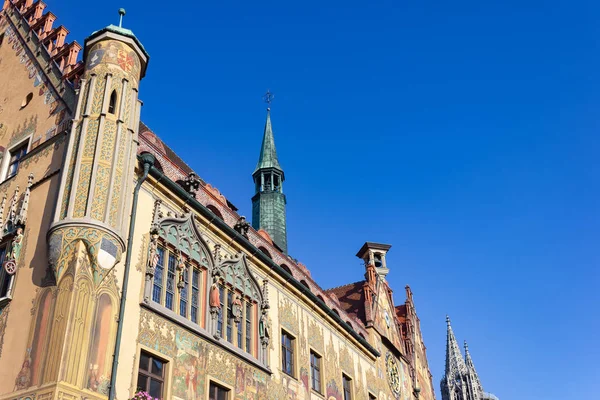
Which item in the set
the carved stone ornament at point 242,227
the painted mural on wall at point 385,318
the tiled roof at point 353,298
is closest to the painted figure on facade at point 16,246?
the carved stone ornament at point 242,227

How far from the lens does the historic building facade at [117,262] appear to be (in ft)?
45.9

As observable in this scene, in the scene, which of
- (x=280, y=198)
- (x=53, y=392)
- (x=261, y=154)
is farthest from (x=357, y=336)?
(x=261, y=154)

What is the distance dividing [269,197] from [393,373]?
1854 centimetres

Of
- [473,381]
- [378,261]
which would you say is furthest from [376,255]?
[473,381]

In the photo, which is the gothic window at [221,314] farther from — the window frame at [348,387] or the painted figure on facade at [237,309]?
the window frame at [348,387]

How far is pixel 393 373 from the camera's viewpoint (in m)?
30.7

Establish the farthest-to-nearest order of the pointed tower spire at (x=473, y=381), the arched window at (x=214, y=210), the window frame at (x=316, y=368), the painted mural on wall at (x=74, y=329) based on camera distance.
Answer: the pointed tower spire at (x=473, y=381) → the window frame at (x=316, y=368) → the arched window at (x=214, y=210) → the painted mural on wall at (x=74, y=329)

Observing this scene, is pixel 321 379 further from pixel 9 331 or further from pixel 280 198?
pixel 280 198

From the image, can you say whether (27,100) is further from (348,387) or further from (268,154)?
(268,154)

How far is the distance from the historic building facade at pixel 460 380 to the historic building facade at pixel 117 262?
8886 centimetres

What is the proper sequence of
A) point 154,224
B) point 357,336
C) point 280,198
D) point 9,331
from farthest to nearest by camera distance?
point 280,198 < point 357,336 < point 154,224 < point 9,331

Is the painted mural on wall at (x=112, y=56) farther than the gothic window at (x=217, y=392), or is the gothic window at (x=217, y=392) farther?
the painted mural on wall at (x=112, y=56)

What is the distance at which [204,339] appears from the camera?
57.2 feet

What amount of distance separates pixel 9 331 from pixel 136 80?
24.1ft
